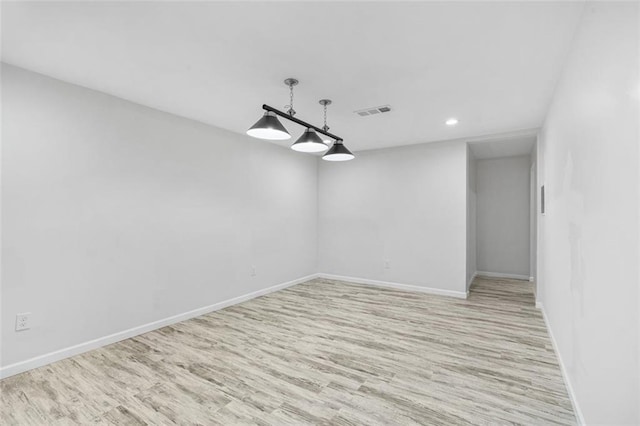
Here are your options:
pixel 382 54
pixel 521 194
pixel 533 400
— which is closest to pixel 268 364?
pixel 533 400

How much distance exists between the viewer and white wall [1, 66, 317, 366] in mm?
2682

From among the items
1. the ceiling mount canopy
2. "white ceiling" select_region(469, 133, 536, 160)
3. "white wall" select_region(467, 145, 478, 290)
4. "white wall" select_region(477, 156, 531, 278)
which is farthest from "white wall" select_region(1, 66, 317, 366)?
"white wall" select_region(477, 156, 531, 278)

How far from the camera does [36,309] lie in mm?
2762

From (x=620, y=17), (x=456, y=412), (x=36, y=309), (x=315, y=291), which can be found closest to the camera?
(x=620, y=17)

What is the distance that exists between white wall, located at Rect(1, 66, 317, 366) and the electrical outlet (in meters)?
0.04

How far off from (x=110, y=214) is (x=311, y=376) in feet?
8.53

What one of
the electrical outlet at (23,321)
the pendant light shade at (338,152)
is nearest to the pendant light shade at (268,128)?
the pendant light shade at (338,152)

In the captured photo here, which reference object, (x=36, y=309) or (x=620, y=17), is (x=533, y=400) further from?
(x=36, y=309)

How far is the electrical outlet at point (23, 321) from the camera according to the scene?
105 inches

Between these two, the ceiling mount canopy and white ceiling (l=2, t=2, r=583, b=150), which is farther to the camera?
the ceiling mount canopy

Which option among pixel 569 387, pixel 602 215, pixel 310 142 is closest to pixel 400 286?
pixel 569 387

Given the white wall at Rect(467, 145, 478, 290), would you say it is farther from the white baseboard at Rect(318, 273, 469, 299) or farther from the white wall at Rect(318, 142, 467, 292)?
the white baseboard at Rect(318, 273, 469, 299)

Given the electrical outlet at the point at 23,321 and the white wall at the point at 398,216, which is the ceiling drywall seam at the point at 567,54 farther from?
the electrical outlet at the point at 23,321

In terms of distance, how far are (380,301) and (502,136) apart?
10.3ft
